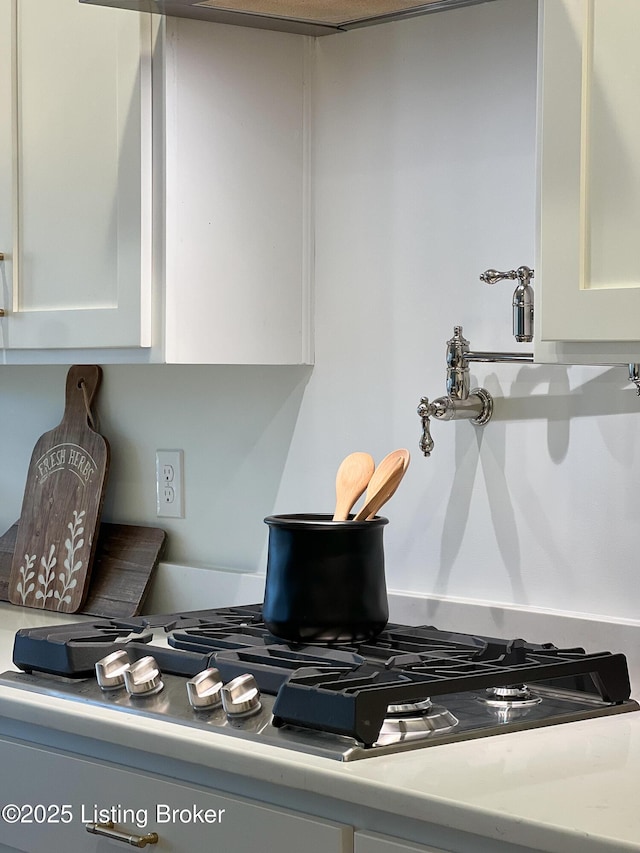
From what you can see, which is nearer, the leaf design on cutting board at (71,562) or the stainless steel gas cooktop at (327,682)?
the stainless steel gas cooktop at (327,682)

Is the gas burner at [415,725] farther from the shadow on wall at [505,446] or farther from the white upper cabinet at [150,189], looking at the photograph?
the white upper cabinet at [150,189]

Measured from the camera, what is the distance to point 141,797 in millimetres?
1423

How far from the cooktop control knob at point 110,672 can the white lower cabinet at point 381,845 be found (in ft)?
1.47

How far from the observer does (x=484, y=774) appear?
1.22 meters

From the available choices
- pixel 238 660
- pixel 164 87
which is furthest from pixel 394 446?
pixel 164 87

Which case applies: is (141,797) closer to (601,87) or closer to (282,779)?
(282,779)

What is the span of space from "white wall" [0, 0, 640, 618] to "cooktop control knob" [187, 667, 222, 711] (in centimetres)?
55

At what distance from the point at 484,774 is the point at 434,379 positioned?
0.83 metres

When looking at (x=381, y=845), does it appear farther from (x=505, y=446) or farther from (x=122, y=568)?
(x=122, y=568)

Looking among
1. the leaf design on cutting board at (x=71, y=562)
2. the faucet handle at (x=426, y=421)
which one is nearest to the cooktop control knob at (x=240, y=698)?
Answer: the faucet handle at (x=426, y=421)

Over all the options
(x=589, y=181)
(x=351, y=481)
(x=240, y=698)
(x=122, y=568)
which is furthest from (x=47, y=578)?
(x=589, y=181)

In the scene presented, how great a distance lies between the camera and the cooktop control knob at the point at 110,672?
1.56 meters

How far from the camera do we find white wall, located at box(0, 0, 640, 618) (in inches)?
69.2

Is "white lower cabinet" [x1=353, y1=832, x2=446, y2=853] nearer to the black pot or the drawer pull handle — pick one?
the drawer pull handle
